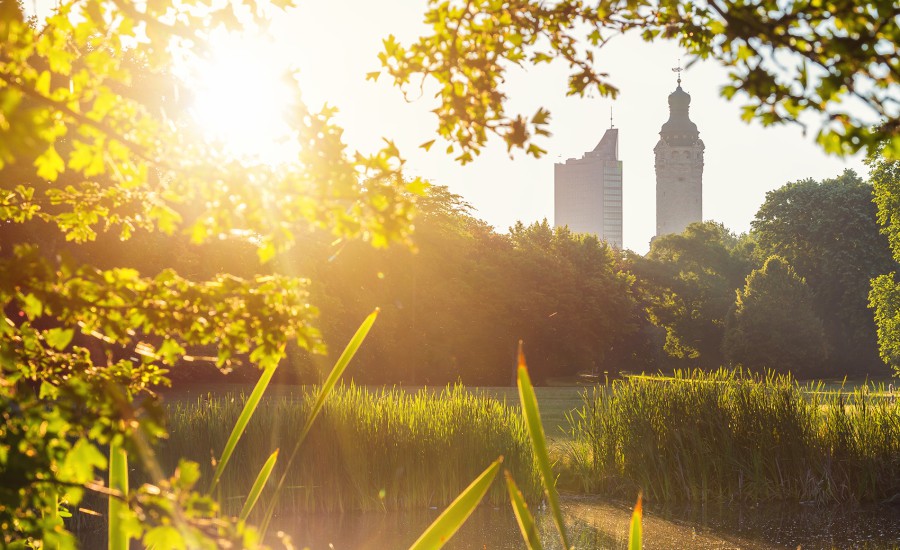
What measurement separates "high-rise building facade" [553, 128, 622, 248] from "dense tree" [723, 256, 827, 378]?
155 metres

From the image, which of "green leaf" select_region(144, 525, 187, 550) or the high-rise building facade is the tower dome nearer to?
the high-rise building facade

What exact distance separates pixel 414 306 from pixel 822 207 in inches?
963

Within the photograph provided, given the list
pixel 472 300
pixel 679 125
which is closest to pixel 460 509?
pixel 472 300

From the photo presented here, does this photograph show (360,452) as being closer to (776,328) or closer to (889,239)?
(889,239)

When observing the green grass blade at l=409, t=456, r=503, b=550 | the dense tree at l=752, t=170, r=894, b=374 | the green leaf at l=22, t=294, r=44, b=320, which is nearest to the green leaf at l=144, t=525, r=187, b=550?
the green leaf at l=22, t=294, r=44, b=320

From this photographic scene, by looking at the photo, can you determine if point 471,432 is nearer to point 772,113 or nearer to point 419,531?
point 419,531

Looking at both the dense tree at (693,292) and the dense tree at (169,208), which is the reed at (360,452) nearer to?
the dense tree at (169,208)

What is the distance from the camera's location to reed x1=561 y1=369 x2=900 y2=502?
360 inches

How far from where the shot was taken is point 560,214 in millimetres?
199125

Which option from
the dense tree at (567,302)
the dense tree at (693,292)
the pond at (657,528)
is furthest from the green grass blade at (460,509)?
the dense tree at (693,292)

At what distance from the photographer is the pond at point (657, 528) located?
7992mm

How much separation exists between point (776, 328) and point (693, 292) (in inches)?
299

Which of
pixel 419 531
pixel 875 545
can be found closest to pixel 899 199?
pixel 875 545

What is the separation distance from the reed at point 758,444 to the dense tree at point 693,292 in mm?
34558
